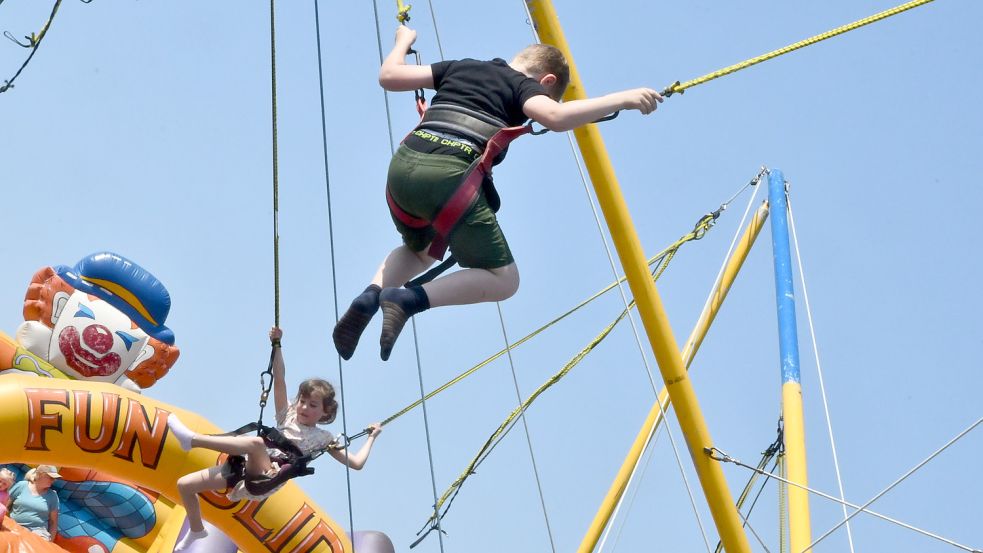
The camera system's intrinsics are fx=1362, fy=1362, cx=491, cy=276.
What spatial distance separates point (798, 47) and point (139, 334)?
19.5 feet

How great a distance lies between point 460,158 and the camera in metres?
4.57

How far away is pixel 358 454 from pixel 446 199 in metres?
1.80

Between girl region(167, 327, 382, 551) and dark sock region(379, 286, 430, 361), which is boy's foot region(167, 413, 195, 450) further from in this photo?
dark sock region(379, 286, 430, 361)

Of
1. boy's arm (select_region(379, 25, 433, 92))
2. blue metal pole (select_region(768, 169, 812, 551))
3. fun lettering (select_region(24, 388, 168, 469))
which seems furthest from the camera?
blue metal pole (select_region(768, 169, 812, 551))

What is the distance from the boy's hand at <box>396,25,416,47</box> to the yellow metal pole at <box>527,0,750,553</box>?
0.68 meters

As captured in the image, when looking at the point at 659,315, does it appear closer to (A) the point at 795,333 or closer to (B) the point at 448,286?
(B) the point at 448,286

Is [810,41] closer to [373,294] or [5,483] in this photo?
[373,294]

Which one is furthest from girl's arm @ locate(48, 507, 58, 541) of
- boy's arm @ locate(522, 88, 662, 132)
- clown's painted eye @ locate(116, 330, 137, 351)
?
boy's arm @ locate(522, 88, 662, 132)

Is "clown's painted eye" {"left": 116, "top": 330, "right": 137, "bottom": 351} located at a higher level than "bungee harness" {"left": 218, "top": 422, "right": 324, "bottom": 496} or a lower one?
higher

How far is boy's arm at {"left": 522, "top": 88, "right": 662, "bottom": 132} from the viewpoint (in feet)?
14.5

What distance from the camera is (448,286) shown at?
463cm

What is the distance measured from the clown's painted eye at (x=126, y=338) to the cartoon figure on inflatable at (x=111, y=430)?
0.01 metres

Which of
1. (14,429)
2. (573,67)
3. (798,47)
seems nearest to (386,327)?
(573,67)

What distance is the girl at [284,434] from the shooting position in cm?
557
